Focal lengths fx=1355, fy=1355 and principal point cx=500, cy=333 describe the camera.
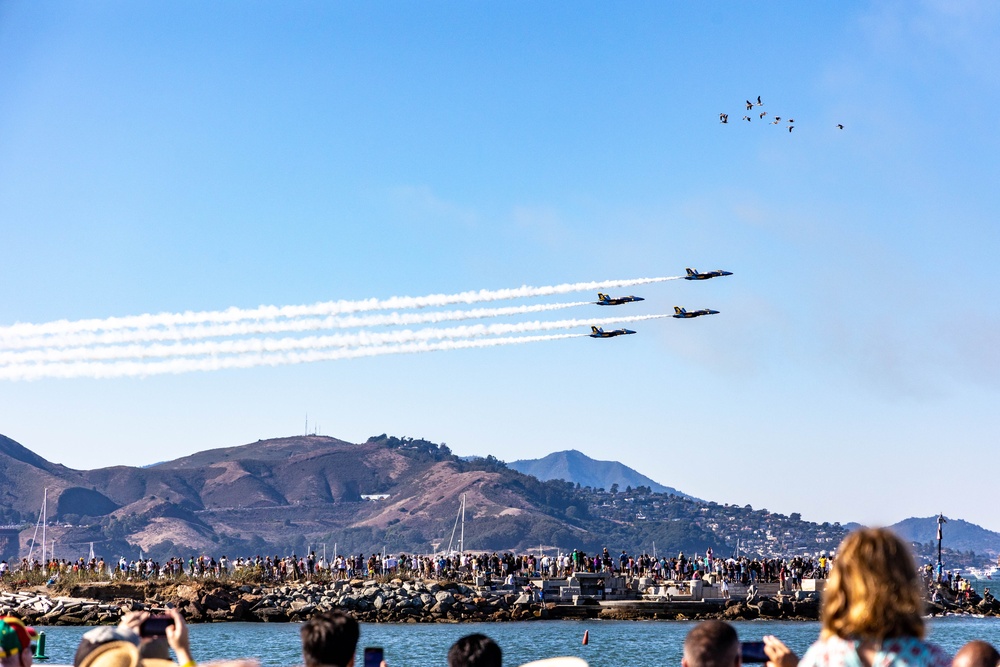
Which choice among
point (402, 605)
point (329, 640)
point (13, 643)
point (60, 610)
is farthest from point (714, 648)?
point (60, 610)

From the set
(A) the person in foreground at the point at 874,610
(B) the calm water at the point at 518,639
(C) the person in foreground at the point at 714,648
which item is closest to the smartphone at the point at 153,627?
(C) the person in foreground at the point at 714,648

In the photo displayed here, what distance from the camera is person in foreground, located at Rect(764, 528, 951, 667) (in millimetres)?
5945

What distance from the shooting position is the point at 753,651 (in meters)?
7.63

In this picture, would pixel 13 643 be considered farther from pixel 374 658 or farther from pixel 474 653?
pixel 474 653

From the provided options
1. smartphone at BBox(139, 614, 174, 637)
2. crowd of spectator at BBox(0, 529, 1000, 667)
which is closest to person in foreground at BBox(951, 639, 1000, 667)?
crowd of spectator at BBox(0, 529, 1000, 667)

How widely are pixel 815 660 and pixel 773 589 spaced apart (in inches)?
2744

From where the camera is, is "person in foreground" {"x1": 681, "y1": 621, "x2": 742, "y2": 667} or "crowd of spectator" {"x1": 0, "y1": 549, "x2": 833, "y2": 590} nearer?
"person in foreground" {"x1": 681, "y1": 621, "x2": 742, "y2": 667}

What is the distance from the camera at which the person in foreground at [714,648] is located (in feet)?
22.8

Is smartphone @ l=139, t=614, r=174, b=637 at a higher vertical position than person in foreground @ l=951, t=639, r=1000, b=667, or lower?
lower

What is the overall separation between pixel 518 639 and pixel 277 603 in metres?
18.6

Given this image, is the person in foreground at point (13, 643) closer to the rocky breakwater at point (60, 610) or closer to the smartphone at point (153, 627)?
the smartphone at point (153, 627)

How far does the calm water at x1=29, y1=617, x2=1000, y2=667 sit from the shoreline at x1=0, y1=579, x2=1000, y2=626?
4.43 feet

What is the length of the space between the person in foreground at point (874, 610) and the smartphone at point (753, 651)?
1293 millimetres

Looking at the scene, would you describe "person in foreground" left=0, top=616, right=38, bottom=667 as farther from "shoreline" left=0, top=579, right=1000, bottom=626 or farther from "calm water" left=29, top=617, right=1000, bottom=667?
"shoreline" left=0, top=579, right=1000, bottom=626
